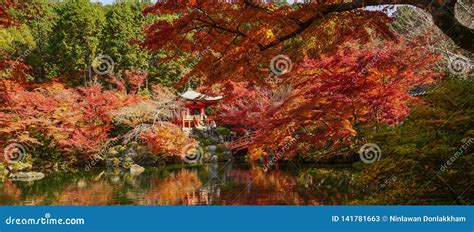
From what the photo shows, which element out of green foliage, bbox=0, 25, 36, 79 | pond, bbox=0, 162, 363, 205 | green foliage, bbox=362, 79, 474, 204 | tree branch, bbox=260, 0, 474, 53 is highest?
green foliage, bbox=0, 25, 36, 79

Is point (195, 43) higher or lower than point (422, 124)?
higher

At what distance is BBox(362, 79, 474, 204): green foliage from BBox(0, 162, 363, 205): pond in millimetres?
3283

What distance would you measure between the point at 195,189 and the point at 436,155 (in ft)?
25.7

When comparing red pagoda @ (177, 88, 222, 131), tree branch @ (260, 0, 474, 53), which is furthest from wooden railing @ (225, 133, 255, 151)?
tree branch @ (260, 0, 474, 53)

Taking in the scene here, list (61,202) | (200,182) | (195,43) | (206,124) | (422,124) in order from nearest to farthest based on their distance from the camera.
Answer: (422,124), (195,43), (61,202), (200,182), (206,124)

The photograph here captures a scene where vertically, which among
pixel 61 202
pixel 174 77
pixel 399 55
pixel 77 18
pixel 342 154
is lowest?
pixel 61 202

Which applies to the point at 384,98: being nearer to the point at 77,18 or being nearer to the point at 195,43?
the point at 195,43

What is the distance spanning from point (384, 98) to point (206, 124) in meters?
15.1

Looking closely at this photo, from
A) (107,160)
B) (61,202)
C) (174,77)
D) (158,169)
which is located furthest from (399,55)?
(174,77)

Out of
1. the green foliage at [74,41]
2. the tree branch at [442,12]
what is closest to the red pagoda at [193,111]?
the green foliage at [74,41]

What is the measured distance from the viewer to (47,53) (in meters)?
23.8

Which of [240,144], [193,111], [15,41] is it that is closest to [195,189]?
[240,144]

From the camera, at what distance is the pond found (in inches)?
371

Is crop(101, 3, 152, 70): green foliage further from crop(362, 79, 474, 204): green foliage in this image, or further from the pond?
crop(362, 79, 474, 204): green foliage
